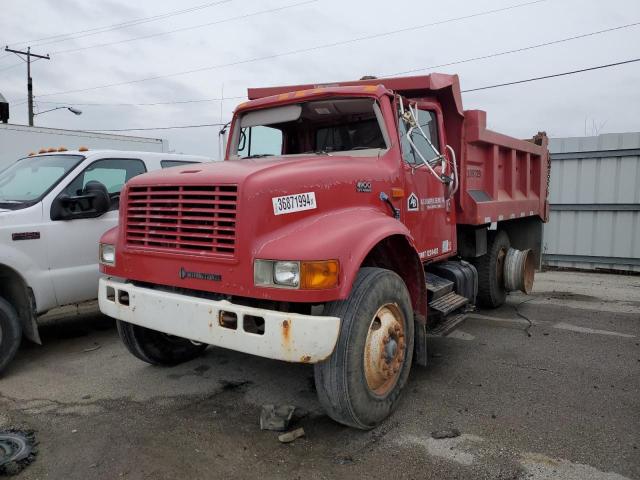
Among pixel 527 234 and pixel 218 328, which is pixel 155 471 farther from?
pixel 527 234

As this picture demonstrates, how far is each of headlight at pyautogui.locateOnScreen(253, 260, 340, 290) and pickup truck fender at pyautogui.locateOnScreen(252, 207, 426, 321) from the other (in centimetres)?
4

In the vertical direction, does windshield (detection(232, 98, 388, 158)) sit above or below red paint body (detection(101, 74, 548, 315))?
above

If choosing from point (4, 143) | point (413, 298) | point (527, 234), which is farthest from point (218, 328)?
point (4, 143)

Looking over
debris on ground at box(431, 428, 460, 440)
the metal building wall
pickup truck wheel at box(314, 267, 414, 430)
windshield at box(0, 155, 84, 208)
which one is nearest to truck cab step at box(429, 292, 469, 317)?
pickup truck wheel at box(314, 267, 414, 430)

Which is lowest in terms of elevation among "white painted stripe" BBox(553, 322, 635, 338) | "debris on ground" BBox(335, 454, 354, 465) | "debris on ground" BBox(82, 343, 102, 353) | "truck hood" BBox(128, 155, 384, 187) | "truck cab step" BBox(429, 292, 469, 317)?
"debris on ground" BBox(82, 343, 102, 353)

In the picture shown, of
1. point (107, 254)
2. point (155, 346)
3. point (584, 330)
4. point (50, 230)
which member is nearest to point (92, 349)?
point (155, 346)

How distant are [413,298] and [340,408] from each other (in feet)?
4.10

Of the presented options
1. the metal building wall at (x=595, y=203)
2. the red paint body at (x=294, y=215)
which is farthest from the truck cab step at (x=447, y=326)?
the metal building wall at (x=595, y=203)

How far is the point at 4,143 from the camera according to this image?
1038 cm

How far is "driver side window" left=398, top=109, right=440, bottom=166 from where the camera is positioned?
13.9 feet

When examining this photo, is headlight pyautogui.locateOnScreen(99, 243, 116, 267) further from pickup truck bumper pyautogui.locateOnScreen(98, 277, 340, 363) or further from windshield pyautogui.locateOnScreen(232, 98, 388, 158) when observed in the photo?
→ windshield pyautogui.locateOnScreen(232, 98, 388, 158)

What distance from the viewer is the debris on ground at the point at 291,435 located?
322 centimetres

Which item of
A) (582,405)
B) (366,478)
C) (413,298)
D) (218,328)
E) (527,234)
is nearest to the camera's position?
(366,478)

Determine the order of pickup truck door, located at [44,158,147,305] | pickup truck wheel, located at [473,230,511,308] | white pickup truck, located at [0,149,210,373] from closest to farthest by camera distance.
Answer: white pickup truck, located at [0,149,210,373] < pickup truck door, located at [44,158,147,305] < pickup truck wheel, located at [473,230,511,308]
